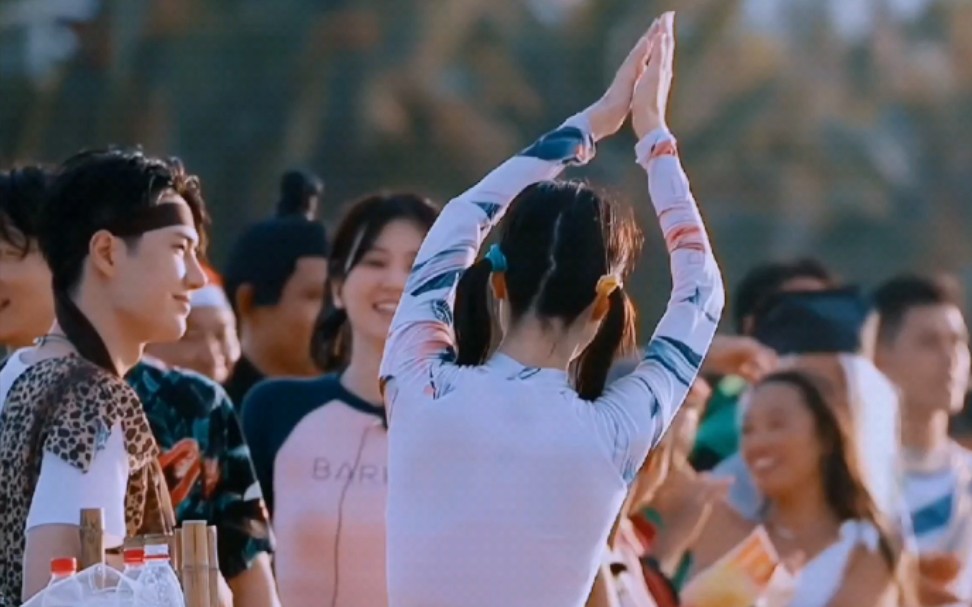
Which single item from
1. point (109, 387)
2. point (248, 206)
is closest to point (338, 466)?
point (109, 387)

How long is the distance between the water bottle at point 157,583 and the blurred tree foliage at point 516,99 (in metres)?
5.95

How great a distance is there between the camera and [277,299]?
534 cm

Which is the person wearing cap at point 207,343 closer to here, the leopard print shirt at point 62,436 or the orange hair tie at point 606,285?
the leopard print shirt at point 62,436

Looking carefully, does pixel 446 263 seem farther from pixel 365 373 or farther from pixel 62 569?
pixel 365 373

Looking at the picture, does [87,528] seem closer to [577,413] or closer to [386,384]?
[386,384]

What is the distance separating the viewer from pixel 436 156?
9148mm

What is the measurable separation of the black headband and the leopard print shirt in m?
0.03

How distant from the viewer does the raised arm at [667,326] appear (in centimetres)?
271

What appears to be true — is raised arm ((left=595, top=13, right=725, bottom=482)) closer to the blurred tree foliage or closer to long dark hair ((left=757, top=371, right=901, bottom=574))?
long dark hair ((left=757, top=371, right=901, bottom=574))

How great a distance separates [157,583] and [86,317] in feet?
1.72

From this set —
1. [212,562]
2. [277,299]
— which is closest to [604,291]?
[212,562]

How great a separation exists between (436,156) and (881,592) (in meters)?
4.42

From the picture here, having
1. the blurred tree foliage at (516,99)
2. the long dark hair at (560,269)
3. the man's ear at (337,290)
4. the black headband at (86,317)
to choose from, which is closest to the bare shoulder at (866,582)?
the man's ear at (337,290)

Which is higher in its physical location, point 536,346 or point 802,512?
point 536,346
